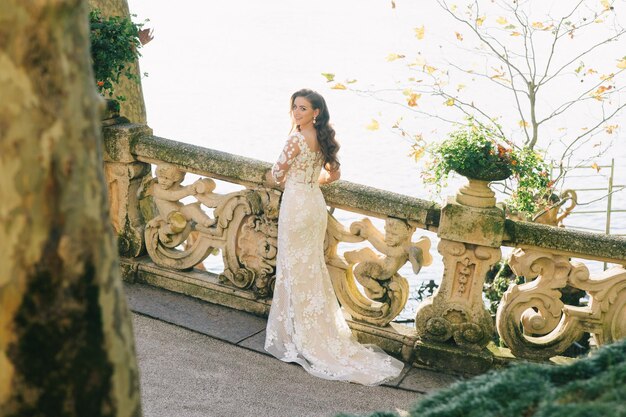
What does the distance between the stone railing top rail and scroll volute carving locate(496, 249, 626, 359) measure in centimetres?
13

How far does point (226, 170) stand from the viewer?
19.7 feet

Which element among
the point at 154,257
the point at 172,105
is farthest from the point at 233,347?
the point at 172,105

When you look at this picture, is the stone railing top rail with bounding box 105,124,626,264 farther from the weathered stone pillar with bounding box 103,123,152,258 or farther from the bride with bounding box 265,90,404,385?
the bride with bounding box 265,90,404,385

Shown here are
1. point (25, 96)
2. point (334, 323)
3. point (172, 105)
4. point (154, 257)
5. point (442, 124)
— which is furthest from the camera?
point (172, 105)

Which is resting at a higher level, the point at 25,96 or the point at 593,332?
the point at 25,96

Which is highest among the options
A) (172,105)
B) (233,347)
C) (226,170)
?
(172,105)

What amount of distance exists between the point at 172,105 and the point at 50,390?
1863cm

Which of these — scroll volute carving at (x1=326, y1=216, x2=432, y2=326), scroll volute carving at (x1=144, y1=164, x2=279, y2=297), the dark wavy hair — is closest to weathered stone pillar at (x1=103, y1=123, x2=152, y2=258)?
scroll volute carving at (x1=144, y1=164, x2=279, y2=297)

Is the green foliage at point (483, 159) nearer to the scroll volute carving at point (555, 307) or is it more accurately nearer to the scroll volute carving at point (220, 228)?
the scroll volute carving at point (555, 307)

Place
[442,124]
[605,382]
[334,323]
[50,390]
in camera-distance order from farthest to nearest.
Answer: [442,124] → [334,323] → [605,382] → [50,390]

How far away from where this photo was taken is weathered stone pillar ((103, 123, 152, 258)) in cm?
636

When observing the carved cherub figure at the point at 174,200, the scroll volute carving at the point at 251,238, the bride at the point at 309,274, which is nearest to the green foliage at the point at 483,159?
the bride at the point at 309,274

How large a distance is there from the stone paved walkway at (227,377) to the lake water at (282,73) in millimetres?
8414

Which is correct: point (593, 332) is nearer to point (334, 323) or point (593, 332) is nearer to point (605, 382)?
point (334, 323)
